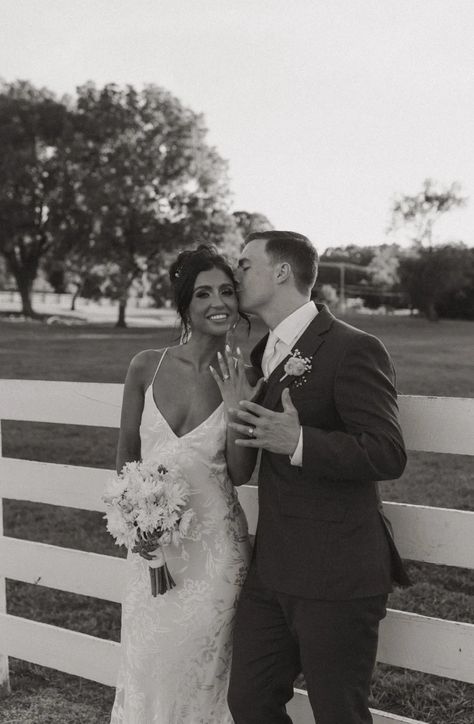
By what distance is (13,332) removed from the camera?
41.2 metres

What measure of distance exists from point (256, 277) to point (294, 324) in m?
0.28

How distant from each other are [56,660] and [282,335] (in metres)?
2.64

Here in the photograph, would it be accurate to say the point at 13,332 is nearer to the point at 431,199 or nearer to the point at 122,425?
the point at 122,425

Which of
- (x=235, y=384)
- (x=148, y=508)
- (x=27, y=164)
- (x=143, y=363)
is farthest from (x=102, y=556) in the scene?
(x=27, y=164)

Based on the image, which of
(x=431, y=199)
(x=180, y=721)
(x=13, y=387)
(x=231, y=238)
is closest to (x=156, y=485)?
Result: (x=180, y=721)

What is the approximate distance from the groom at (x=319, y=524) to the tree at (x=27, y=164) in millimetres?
49915

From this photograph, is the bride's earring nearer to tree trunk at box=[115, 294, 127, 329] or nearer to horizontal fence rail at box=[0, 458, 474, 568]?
horizontal fence rail at box=[0, 458, 474, 568]

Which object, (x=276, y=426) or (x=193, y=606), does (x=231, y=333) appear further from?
(x=193, y=606)

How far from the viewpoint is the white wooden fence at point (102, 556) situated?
3.43 meters

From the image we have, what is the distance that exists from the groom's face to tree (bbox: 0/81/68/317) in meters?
49.4

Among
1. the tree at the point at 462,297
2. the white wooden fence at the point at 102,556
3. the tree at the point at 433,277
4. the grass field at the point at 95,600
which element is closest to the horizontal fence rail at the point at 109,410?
the white wooden fence at the point at 102,556

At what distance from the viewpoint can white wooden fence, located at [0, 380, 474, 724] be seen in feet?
11.3

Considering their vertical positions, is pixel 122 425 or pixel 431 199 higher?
pixel 431 199

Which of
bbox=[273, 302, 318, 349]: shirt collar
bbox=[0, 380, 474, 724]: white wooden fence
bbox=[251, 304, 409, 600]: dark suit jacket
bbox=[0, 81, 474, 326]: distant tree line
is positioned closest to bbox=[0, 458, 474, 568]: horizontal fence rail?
bbox=[0, 380, 474, 724]: white wooden fence
